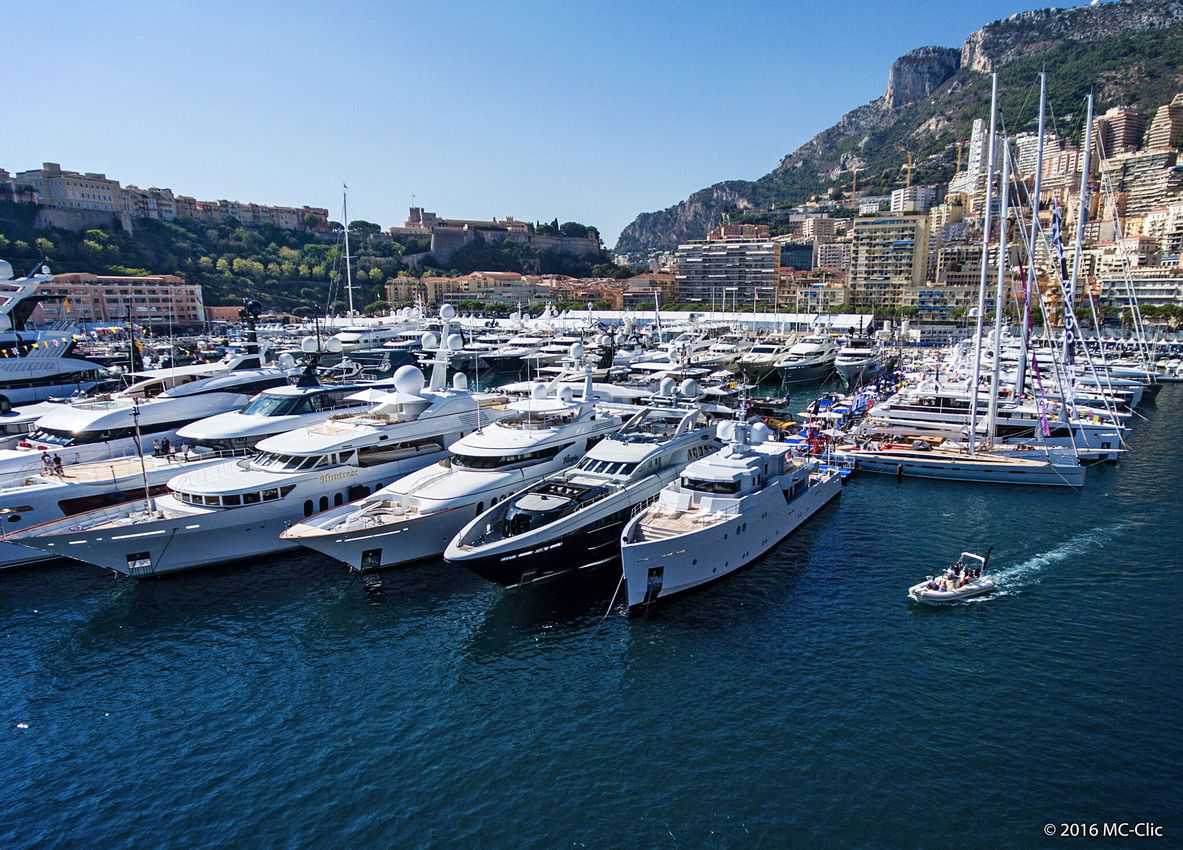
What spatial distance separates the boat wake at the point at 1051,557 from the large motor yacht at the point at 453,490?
17443 mm

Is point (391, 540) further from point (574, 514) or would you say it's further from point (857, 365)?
point (857, 365)

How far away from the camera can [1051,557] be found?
A: 88.8 feet

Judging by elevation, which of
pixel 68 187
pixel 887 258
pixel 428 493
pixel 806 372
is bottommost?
pixel 428 493

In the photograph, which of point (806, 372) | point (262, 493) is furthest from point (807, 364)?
point (262, 493)

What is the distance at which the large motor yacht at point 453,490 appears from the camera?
24550 millimetres

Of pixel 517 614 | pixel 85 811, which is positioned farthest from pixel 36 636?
pixel 517 614

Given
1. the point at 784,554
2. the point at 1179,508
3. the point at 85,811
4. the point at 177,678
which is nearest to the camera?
the point at 85,811

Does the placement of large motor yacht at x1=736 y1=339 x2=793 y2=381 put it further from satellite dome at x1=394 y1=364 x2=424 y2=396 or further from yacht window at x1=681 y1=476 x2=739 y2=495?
yacht window at x1=681 y1=476 x2=739 y2=495

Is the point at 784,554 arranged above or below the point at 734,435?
below

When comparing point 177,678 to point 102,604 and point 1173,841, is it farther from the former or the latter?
point 1173,841

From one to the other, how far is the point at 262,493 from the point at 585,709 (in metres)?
15.9

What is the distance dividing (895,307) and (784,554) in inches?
5125

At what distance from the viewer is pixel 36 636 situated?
21344 mm

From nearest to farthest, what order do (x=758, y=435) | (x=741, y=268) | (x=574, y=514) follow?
(x=574, y=514) → (x=758, y=435) → (x=741, y=268)
